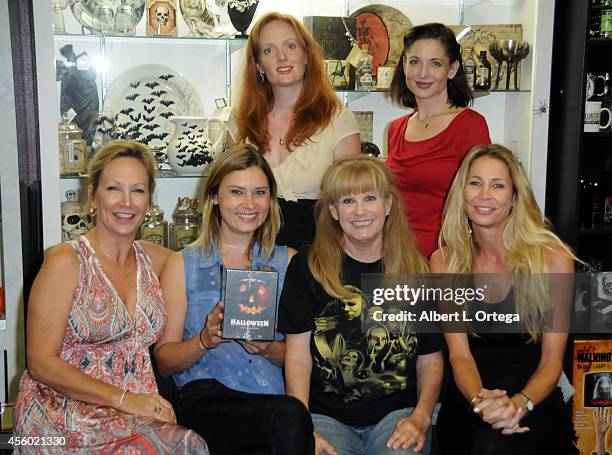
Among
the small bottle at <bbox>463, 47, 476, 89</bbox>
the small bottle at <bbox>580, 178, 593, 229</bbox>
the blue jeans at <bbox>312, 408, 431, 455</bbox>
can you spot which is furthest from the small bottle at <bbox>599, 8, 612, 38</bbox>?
the blue jeans at <bbox>312, 408, 431, 455</bbox>

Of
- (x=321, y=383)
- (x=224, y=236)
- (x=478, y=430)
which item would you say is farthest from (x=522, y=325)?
(x=224, y=236)

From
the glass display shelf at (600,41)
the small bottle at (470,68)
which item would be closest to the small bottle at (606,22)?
the glass display shelf at (600,41)

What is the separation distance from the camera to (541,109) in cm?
298

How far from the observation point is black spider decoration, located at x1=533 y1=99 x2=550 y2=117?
117 inches

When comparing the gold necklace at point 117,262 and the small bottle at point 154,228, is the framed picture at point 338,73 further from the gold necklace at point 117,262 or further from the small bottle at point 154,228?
the gold necklace at point 117,262

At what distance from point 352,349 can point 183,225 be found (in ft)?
3.83

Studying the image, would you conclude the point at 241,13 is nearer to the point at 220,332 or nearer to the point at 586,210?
the point at 220,332

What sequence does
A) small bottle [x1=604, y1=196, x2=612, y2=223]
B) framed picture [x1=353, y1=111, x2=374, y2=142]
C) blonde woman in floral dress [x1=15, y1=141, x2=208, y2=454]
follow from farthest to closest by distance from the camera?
framed picture [x1=353, y1=111, x2=374, y2=142]
small bottle [x1=604, y1=196, x2=612, y2=223]
blonde woman in floral dress [x1=15, y1=141, x2=208, y2=454]

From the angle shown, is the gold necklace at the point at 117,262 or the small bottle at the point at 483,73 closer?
the gold necklace at the point at 117,262

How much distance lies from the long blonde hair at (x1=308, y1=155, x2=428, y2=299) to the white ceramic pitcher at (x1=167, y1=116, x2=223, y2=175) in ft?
3.07

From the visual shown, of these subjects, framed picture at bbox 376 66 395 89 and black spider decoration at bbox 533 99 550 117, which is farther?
framed picture at bbox 376 66 395 89

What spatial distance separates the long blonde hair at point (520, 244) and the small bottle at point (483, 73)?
98 cm

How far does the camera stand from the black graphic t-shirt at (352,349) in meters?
2.08

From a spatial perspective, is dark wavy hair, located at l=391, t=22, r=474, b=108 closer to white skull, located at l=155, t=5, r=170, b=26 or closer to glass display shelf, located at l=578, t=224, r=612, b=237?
glass display shelf, located at l=578, t=224, r=612, b=237
